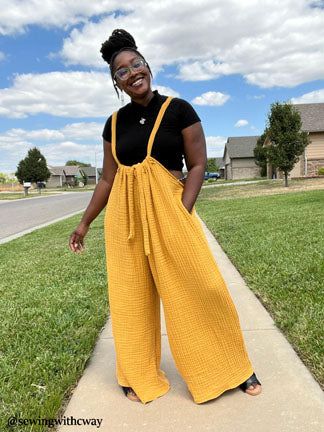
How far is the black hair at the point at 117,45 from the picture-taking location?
252 cm

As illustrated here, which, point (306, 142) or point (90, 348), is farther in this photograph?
point (306, 142)

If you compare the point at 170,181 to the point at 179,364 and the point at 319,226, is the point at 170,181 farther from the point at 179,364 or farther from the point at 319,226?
the point at 319,226

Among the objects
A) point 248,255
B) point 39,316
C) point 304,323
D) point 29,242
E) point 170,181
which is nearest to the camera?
point 170,181

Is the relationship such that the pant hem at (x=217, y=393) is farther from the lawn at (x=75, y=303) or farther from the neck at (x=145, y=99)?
the neck at (x=145, y=99)

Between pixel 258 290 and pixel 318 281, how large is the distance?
2.04 feet

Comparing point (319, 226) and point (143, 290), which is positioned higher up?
point (143, 290)

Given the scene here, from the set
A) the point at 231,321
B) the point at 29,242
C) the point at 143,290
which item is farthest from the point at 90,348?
the point at 29,242

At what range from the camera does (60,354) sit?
324cm

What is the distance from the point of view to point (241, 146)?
59.2 meters

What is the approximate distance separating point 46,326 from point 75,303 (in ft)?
2.25

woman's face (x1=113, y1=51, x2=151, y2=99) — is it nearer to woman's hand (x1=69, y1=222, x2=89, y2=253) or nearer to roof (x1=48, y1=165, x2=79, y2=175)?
woman's hand (x1=69, y1=222, x2=89, y2=253)

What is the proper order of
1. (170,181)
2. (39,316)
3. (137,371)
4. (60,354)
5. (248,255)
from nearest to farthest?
1. (170,181)
2. (137,371)
3. (60,354)
4. (39,316)
5. (248,255)

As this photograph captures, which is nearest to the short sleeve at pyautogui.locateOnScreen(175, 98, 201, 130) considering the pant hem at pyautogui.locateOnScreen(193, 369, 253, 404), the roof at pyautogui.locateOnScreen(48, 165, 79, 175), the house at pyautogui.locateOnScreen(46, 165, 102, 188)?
the pant hem at pyautogui.locateOnScreen(193, 369, 253, 404)

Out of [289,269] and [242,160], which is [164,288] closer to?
[289,269]
